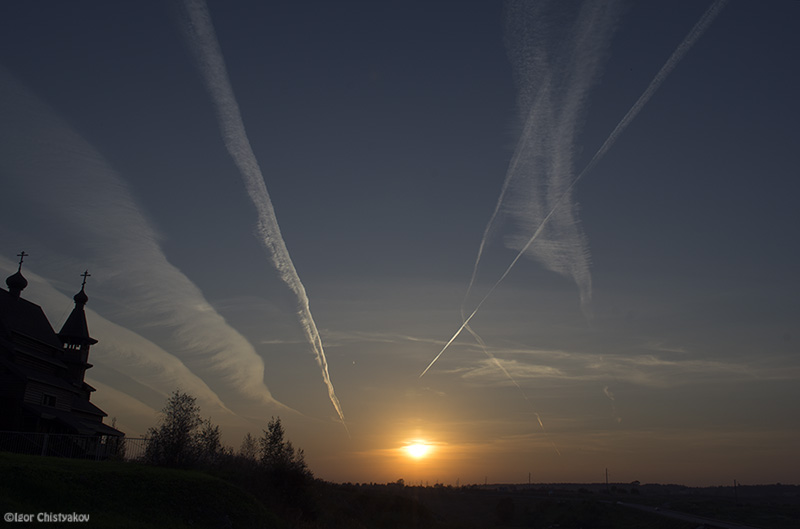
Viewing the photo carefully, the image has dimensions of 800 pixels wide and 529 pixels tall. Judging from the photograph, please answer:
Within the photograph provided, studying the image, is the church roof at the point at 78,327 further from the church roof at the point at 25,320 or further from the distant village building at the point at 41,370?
the church roof at the point at 25,320

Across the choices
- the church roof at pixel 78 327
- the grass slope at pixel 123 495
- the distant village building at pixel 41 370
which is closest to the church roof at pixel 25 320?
the distant village building at pixel 41 370

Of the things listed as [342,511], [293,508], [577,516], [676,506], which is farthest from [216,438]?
[676,506]

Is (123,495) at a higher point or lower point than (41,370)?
lower

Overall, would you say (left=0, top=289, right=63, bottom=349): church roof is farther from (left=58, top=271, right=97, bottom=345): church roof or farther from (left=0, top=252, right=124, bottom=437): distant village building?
(left=58, top=271, right=97, bottom=345): church roof

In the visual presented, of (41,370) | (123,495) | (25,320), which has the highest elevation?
(25,320)

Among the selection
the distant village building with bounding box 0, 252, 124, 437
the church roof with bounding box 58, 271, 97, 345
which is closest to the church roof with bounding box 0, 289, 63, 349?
the distant village building with bounding box 0, 252, 124, 437

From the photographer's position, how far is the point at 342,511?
58.7m

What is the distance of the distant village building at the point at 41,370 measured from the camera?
1806 inches

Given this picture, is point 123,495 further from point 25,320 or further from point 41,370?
point 25,320

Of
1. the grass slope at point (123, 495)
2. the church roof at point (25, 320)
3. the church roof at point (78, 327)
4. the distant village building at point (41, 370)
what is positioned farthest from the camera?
the church roof at point (78, 327)

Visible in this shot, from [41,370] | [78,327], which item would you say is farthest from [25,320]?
[78,327]

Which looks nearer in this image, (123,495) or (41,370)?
(123,495)

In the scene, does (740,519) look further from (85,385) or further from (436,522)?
(85,385)

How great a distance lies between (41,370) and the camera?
5381 cm
